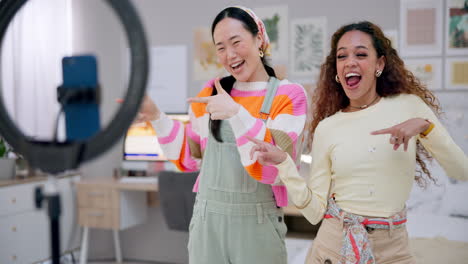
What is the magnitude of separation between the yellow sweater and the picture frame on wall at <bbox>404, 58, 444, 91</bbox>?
60.1 inches

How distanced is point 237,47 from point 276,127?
0.21 m

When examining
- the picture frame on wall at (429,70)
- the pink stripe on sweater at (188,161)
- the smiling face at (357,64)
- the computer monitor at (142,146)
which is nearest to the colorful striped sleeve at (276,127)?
the smiling face at (357,64)

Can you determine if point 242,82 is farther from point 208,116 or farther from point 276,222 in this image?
point 276,222

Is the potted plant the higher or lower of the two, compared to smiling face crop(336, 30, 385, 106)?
lower

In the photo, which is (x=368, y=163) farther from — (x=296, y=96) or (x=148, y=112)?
(x=148, y=112)

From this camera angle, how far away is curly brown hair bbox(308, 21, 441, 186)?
1.02 meters

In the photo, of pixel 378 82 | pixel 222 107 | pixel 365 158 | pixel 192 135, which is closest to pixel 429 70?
pixel 378 82

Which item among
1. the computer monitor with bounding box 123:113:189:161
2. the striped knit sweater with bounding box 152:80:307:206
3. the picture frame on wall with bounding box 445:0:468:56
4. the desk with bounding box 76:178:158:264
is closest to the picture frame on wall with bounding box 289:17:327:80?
the picture frame on wall with bounding box 445:0:468:56

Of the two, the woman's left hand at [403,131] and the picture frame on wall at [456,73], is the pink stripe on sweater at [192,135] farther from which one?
the picture frame on wall at [456,73]

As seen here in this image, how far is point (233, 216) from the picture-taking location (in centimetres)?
104

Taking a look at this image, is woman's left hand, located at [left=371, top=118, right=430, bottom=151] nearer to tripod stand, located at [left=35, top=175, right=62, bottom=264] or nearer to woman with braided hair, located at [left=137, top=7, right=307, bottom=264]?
woman with braided hair, located at [left=137, top=7, right=307, bottom=264]

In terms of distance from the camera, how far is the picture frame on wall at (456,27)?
7.43 feet

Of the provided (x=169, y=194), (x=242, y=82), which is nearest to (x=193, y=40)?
(x=169, y=194)

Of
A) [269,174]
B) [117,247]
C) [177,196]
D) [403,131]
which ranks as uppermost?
[403,131]
